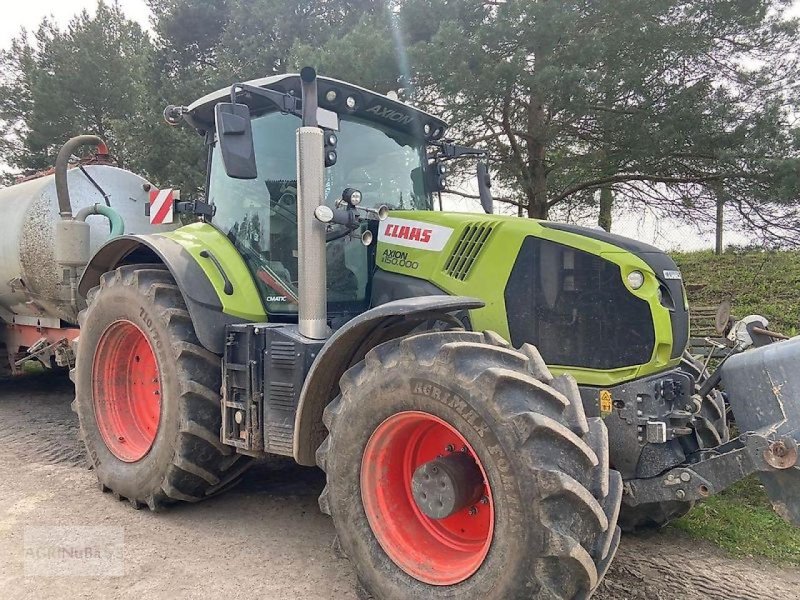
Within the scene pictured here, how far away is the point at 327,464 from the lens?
3092mm

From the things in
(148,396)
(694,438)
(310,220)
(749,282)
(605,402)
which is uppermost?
(310,220)

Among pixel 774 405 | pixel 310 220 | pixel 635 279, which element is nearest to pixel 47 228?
pixel 310 220

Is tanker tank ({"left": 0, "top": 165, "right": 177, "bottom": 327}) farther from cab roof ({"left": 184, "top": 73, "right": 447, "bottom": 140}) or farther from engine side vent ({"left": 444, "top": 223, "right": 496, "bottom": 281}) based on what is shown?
engine side vent ({"left": 444, "top": 223, "right": 496, "bottom": 281})

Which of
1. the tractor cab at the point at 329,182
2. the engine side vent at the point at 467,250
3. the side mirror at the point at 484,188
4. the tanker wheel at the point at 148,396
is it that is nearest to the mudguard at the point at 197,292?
the tanker wheel at the point at 148,396

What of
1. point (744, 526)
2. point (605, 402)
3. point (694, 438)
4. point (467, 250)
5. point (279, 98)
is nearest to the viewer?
point (605, 402)

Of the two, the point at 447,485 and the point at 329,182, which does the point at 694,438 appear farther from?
the point at 329,182

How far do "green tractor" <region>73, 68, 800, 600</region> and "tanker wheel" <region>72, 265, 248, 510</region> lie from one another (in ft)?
0.05

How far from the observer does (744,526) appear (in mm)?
3896

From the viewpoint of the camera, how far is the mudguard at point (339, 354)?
120 inches

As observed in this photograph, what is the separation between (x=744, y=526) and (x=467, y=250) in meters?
2.41

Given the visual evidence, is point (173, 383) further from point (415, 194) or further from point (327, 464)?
point (415, 194)

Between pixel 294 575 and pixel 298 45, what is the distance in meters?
8.01

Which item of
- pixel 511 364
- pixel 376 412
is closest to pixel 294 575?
pixel 376 412

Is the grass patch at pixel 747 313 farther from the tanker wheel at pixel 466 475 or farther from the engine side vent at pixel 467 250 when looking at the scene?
the engine side vent at pixel 467 250
